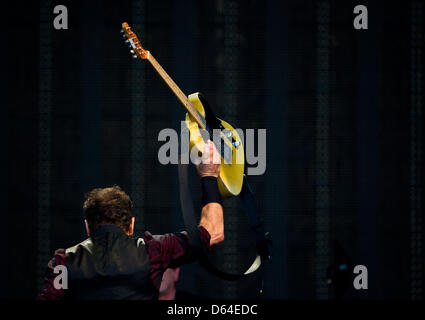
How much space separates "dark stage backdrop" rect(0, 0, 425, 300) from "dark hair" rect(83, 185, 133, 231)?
2389mm

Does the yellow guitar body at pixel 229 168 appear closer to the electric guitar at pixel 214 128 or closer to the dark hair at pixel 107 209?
the electric guitar at pixel 214 128

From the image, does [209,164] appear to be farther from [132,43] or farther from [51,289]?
[132,43]

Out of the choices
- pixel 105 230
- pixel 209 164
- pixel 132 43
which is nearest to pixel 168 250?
pixel 105 230

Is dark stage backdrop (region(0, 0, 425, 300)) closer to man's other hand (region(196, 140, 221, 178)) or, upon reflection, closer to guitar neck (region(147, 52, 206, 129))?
guitar neck (region(147, 52, 206, 129))

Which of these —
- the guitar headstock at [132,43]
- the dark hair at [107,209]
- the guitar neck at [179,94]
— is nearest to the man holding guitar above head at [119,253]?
the dark hair at [107,209]

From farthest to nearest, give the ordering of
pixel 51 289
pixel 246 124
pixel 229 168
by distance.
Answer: pixel 246 124
pixel 229 168
pixel 51 289

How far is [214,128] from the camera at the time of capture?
254 cm

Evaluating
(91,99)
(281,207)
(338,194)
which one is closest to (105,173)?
(91,99)

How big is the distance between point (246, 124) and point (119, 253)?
2708mm

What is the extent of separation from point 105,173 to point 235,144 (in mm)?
2071

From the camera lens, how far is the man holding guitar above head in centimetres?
161

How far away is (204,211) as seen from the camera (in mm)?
1736
